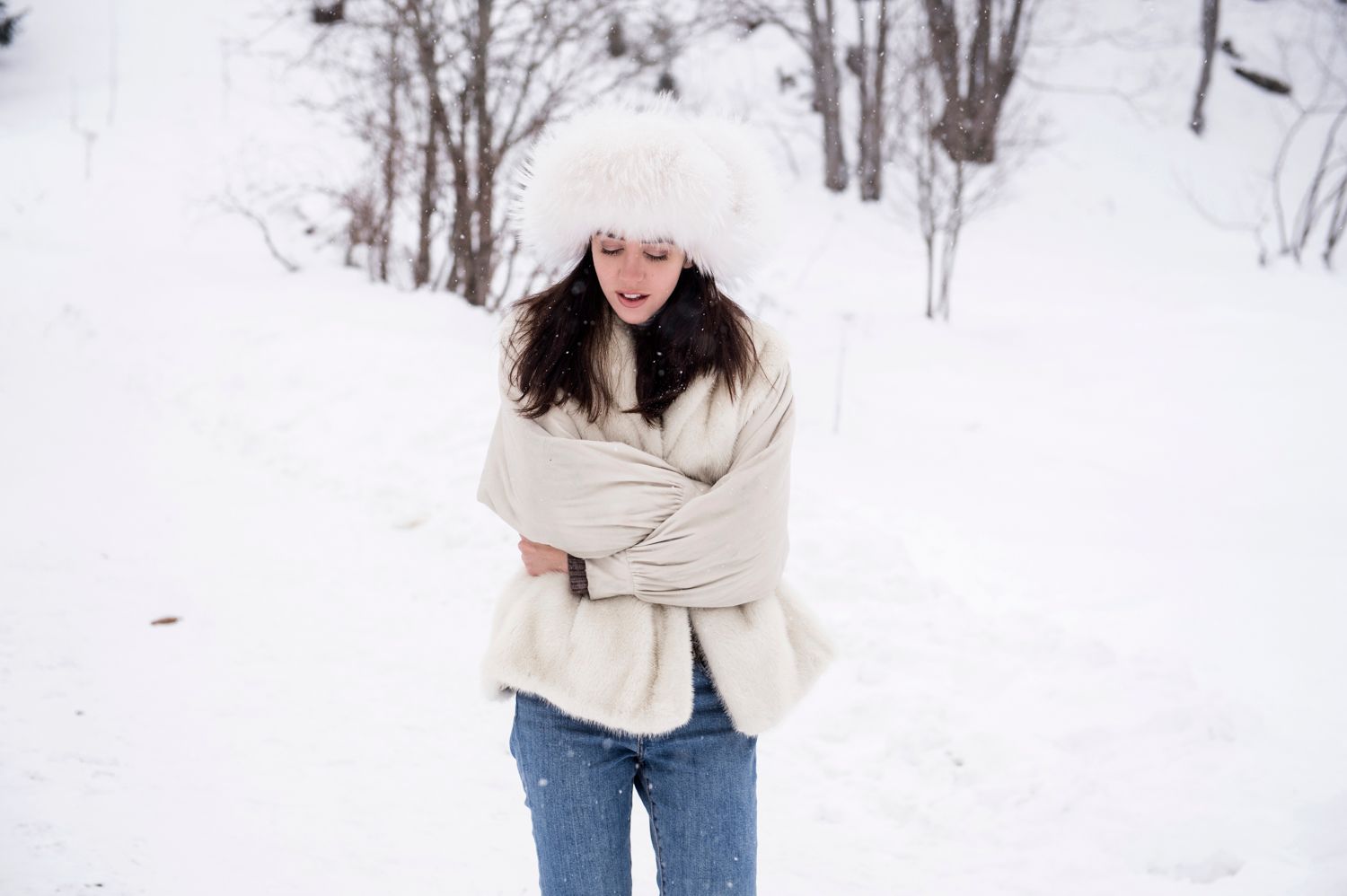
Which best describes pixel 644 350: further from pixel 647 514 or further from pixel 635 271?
pixel 647 514

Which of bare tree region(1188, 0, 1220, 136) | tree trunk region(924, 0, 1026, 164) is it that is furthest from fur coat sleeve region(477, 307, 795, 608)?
bare tree region(1188, 0, 1220, 136)

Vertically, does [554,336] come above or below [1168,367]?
above

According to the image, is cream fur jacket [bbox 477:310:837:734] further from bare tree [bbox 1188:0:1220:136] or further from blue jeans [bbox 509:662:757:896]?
bare tree [bbox 1188:0:1220:136]

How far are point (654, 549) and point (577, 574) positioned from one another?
16 cm

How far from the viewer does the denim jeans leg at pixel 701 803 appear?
1.61m

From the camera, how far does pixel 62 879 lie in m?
2.35

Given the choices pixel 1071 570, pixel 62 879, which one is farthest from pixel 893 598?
pixel 62 879

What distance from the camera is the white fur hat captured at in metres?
1.61

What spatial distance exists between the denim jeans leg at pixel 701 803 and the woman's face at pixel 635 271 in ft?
2.16

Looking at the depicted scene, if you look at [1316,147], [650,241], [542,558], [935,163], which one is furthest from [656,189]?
[1316,147]

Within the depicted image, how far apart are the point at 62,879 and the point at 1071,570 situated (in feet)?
15.0

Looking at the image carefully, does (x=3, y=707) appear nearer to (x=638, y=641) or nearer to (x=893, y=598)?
(x=638, y=641)

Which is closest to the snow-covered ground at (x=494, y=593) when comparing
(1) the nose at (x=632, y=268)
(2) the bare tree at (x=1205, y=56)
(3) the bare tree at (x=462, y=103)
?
(3) the bare tree at (x=462, y=103)

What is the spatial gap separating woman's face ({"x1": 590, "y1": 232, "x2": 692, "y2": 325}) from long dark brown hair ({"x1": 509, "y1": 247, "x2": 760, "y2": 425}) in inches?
2.2
